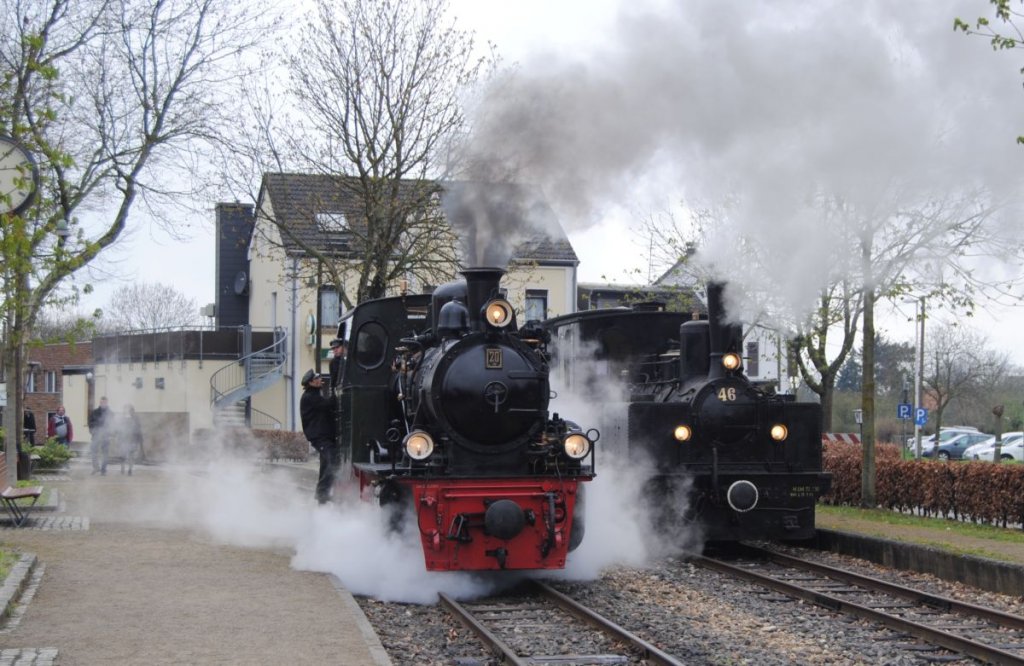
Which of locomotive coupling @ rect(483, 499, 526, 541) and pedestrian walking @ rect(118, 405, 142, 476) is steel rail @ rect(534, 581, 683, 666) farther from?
pedestrian walking @ rect(118, 405, 142, 476)

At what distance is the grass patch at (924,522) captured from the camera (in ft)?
45.2

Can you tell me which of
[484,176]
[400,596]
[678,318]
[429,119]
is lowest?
[400,596]

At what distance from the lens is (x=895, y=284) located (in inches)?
652

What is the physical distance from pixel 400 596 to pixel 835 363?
12.4 m

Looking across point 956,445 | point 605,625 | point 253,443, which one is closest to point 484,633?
point 605,625

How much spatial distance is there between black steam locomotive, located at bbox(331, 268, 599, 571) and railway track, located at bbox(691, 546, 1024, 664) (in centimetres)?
235

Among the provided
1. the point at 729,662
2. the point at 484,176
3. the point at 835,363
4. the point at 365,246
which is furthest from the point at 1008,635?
the point at 365,246

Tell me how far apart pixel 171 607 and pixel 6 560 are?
114 inches

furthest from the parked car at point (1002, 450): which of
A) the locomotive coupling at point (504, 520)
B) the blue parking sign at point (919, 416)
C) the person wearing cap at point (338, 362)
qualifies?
the locomotive coupling at point (504, 520)

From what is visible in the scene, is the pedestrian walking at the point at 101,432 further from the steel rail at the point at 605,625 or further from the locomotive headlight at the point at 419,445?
the locomotive headlight at the point at 419,445

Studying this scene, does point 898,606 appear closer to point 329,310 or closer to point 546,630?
point 546,630

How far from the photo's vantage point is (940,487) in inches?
637

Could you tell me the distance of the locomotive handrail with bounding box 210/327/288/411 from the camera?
37281 millimetres

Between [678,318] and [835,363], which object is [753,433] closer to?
[678,318]
